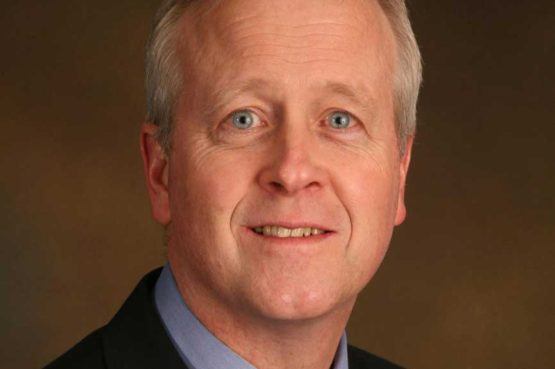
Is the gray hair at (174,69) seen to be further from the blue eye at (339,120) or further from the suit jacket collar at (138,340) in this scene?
the suit jacket collar at (138,340)

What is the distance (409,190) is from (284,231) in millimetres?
2415

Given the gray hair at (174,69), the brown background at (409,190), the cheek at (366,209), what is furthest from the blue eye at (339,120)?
the brown background at (409,190)

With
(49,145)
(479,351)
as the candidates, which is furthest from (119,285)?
(479,351)

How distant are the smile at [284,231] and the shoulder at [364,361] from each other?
90 cm

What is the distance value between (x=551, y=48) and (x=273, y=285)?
2.62 m

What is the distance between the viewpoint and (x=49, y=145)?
216 inches

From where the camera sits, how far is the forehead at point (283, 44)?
3.41m

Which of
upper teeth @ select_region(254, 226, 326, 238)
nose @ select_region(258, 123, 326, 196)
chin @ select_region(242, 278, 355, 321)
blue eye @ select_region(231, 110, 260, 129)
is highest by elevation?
blue eye @ select_region(231, 110, 260, 129)

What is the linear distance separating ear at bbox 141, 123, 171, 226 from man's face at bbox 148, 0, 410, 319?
11 cm

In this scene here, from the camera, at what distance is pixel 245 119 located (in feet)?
11.3

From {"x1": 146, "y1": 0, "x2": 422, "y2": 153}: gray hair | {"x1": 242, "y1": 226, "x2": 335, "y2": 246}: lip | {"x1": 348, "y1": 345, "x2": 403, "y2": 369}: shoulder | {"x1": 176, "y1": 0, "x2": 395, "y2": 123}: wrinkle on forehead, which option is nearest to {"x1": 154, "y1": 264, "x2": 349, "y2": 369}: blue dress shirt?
{"x1": 242, "y1": 226, "x2": 335, "y2": 246}: lip

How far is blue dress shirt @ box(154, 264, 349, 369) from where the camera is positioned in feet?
11.5

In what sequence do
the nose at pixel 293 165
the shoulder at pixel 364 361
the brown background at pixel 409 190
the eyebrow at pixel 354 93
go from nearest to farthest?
the nose at pixel 293 165 → the eyebrow at pixel 354 93 → the shoulder at pixel 364 361 → the brown background at pixel 409 190

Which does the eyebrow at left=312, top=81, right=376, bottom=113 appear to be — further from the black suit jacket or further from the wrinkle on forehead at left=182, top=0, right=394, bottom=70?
the black suit jacket
